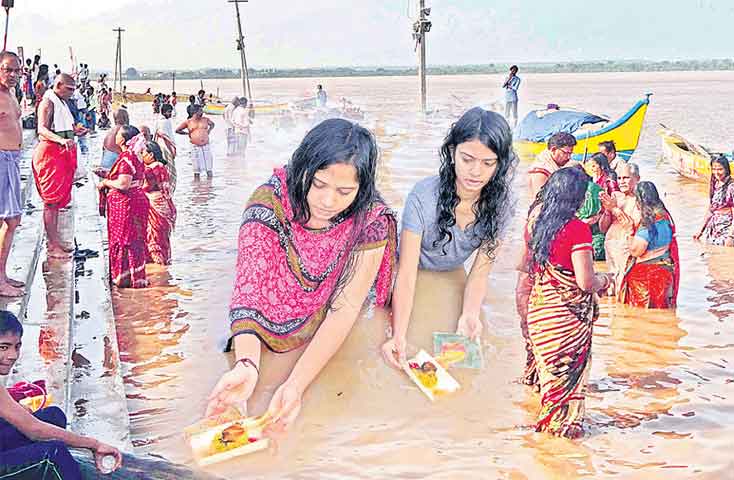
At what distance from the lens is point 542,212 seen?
3.99 m

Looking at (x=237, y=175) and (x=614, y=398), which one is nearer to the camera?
(x=614, y=398)

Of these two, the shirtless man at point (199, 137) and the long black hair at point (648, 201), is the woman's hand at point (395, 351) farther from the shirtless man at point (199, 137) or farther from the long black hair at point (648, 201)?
the shirtless man at point (199, 137)

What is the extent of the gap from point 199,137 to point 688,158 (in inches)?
300

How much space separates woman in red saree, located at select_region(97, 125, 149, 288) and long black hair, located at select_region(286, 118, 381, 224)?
150 inches

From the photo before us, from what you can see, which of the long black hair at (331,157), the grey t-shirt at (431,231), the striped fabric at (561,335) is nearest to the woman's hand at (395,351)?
the grey t-shirt at (431,231)

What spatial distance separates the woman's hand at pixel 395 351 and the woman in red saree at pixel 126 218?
12.1ft

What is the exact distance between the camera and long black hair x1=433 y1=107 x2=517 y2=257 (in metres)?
3.73

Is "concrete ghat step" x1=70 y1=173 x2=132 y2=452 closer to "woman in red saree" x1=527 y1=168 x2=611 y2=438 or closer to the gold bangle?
the gold bangle

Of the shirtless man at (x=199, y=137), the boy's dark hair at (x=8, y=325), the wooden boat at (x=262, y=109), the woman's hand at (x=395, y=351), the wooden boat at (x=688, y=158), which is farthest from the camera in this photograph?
the wooden boat at (x=262, y=109)

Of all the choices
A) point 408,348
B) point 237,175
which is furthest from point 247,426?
point 237,175

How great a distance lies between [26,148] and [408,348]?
11233 mm

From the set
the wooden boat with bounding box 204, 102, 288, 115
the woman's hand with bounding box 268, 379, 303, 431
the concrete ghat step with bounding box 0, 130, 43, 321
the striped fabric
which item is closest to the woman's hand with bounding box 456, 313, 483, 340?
the striped fabric

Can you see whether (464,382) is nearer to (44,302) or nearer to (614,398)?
(614,398)

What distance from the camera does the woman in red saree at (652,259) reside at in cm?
620
